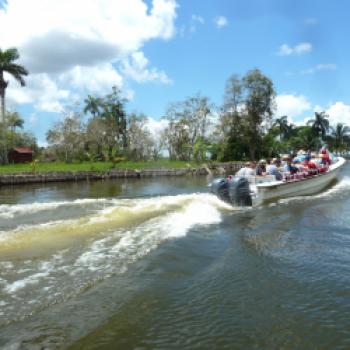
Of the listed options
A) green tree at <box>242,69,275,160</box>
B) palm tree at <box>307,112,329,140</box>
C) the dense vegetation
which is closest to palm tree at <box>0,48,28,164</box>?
the dense vegetation

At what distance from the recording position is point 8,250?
6.18 m

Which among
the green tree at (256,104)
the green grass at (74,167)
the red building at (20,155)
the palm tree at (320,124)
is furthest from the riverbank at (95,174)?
the palm tree at (320,124)

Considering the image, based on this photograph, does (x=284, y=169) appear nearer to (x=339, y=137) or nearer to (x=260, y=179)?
(x=260, y=179)

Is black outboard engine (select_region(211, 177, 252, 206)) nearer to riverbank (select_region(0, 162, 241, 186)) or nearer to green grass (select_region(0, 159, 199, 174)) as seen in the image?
riverbank (select_region(0, 162, 241, 186))

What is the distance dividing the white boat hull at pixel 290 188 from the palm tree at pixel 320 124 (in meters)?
61.2

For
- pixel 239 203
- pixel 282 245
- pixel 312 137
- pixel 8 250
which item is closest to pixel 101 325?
pixel 8 250

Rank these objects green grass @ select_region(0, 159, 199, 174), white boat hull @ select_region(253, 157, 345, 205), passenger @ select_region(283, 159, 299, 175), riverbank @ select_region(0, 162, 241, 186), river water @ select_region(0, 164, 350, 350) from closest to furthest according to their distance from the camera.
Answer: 1. river water @ select_region(0, 164, 350, 350)
2. white boat hull @ select_region(253, 157, 345, 205)
3. passenger @ select_region(283, 159, 299, 175)
4. riverbank @ select_region(0, 162, 241, 186)
5. green grass @ select_region(0, 159, 199, 174)

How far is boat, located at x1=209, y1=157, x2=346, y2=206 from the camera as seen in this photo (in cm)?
1150

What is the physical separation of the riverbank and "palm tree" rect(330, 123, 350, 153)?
5591cm

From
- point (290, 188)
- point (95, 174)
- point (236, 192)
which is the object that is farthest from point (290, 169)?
point (95, 174)

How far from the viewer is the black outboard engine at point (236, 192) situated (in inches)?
451

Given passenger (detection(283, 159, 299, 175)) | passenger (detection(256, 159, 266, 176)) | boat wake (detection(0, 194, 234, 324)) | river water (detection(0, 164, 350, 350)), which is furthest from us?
passenger (detection(283, 159, 299, 175))

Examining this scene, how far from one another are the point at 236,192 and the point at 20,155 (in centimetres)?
4067

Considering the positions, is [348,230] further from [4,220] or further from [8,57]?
[8,57]
